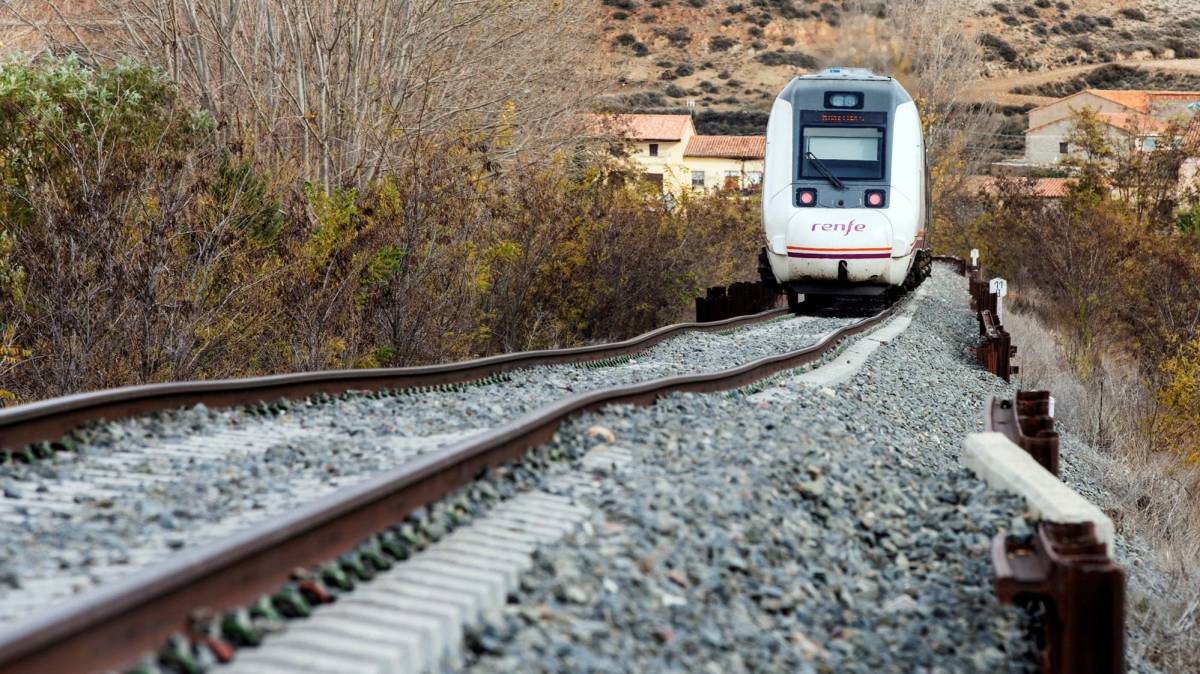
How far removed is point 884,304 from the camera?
2052cm

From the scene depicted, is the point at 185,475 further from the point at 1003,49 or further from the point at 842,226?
the point at 1003,49

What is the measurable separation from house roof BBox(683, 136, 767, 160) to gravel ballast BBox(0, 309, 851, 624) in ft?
261

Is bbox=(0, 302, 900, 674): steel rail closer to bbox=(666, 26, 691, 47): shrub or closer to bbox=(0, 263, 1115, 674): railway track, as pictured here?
bbox=(0, 263, 1115, 674): railway track

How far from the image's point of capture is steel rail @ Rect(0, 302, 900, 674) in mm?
2703

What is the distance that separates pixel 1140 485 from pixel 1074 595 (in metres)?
7.92

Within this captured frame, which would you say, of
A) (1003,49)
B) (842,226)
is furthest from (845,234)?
(1003,49)

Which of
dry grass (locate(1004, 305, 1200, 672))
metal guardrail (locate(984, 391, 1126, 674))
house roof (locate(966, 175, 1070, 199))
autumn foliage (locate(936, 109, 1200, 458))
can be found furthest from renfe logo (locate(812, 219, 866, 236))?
house roof (locate(966, 175, 1070, 199))

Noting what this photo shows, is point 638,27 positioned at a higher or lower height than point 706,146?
higher

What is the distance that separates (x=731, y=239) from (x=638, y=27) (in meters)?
94.8

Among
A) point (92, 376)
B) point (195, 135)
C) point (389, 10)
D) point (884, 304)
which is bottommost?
point (884, 304)

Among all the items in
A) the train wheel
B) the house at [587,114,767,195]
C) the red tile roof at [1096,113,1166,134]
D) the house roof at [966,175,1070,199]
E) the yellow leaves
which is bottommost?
the yellow leaves

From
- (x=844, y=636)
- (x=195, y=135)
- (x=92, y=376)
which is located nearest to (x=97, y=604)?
(x=844, y=636)

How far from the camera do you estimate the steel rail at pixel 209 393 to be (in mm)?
5430

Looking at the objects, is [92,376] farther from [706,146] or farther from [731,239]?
[706,146]
